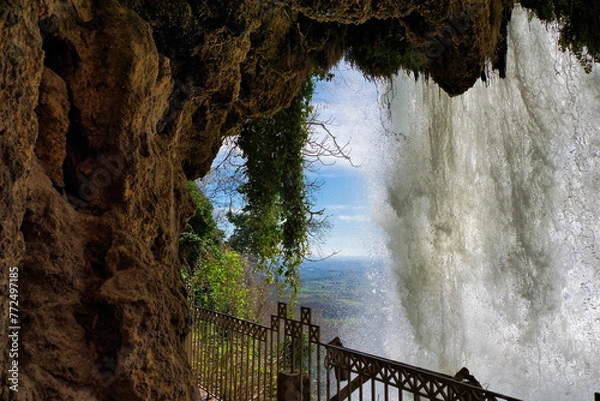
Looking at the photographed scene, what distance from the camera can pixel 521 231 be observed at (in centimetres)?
1146

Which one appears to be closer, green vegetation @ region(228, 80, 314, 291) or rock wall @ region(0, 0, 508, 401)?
rock wall @ region(0, 0, 508, 401)

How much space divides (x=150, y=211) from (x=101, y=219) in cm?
42

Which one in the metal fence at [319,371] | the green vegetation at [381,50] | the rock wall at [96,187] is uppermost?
the green vegetation at [381,50]

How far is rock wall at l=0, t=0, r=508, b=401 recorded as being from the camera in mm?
1577

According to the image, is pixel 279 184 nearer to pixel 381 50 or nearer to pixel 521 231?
pixel 381 50

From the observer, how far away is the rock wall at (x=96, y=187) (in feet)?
5.17

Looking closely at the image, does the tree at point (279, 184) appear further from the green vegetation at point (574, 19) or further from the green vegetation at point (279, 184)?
the green vegetation at point (574, 19)

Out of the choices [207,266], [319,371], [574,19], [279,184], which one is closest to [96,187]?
[319,371]

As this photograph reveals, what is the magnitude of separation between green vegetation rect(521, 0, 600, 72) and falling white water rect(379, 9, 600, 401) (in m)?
4.51

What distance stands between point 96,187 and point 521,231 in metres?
11.3

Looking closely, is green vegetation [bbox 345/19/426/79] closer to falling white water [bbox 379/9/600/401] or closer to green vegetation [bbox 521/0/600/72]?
green vegetation [bbox 521/0/600/72]

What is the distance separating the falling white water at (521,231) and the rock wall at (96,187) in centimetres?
809

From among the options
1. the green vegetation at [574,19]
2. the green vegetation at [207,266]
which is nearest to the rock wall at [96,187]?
the green vegetation at [574,19]

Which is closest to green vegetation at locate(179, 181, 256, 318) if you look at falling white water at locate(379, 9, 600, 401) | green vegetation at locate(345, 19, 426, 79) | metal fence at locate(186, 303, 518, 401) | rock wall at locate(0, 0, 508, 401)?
metal fence at locate(186, 303, 518, 401)
